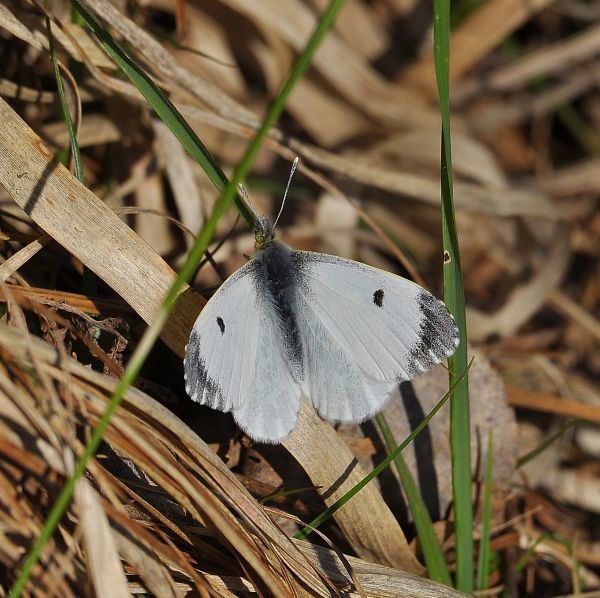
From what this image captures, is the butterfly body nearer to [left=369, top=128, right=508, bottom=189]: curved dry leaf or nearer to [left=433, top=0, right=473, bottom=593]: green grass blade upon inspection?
[left=433, top=0, right=473, bottom=593]: green grass blade

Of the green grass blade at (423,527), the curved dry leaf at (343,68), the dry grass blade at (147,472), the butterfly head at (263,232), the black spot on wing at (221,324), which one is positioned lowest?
the dry grass blade at (147,472)

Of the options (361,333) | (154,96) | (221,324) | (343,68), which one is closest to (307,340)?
(361,333)

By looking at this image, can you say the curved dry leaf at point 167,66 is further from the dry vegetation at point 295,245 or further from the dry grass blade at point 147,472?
the dry grass blade at point 147,472

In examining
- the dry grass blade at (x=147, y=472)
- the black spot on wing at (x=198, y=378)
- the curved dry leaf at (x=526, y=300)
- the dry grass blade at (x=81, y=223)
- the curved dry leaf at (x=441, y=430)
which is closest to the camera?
the dry grass blade at (x=147, y=472)

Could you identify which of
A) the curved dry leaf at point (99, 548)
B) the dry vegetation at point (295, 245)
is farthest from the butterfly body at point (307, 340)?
the curved dry leaf at point (99, 548)

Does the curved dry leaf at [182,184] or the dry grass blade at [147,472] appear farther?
the curved dry leaf at [182,184]

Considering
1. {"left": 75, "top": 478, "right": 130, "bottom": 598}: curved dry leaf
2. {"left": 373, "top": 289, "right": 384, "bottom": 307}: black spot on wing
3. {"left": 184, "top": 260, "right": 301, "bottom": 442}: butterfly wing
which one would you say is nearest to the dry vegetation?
{"left": 75, "top": 478, "right": 130, "bottom": 598}: curved dry leaf

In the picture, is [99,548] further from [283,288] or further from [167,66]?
[167,66]
